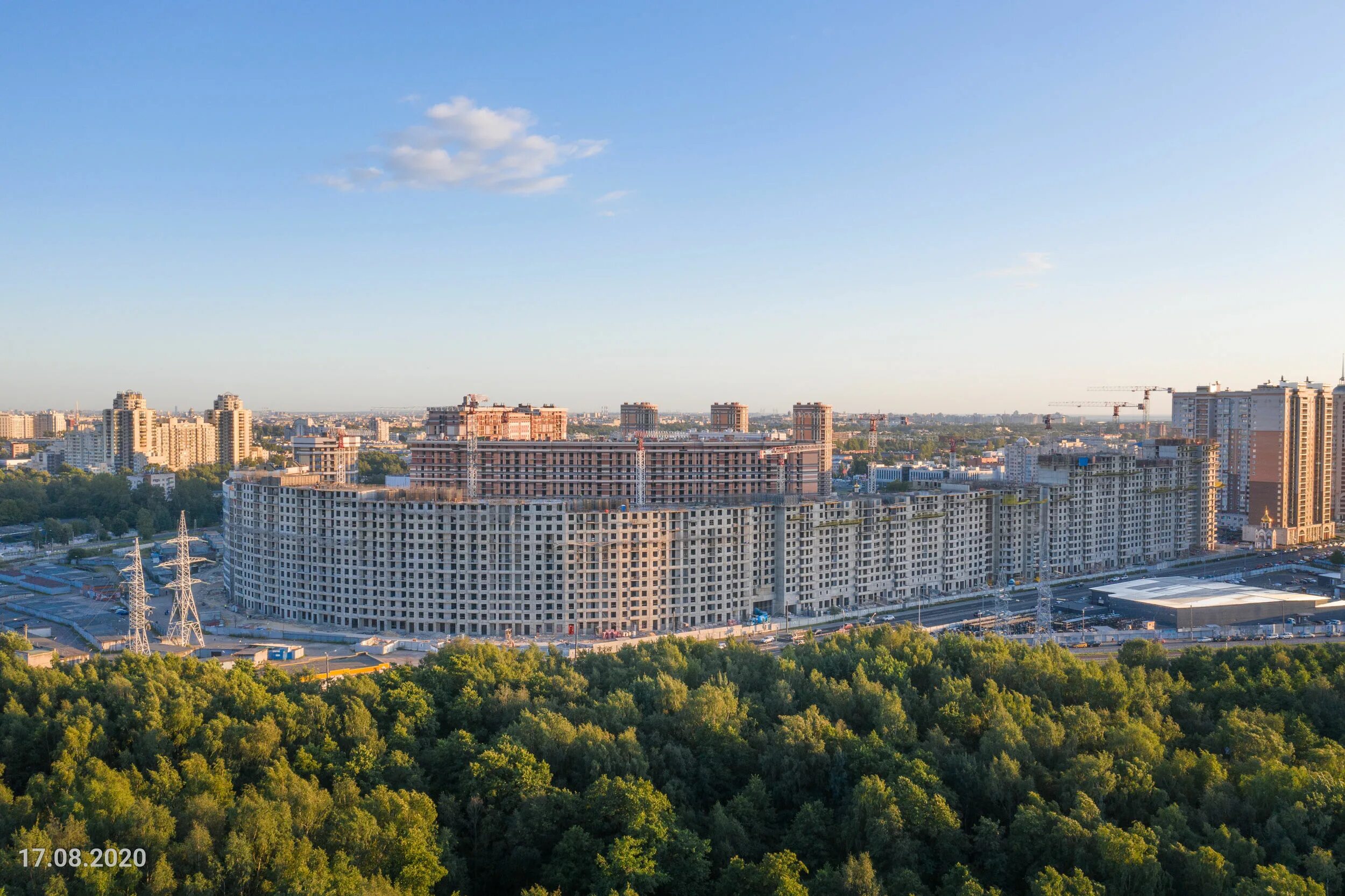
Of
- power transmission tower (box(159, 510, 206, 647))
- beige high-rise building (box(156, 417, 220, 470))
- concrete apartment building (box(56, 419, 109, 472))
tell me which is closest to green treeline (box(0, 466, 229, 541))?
beige high-rise building (box(156, 417, 220, 470))

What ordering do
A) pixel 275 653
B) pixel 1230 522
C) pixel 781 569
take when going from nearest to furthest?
1. pixel 275 653
2. pixel 781 569
3. pixel 1230 522


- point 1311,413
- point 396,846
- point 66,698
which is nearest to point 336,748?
point 396,846

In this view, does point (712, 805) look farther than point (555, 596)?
No

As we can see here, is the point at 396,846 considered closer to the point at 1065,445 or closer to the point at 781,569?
the point at 781,569

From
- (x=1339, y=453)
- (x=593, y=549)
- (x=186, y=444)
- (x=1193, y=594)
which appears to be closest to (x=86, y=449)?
(x=186, y=444)

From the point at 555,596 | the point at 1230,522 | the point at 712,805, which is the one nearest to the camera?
the point at 712,805

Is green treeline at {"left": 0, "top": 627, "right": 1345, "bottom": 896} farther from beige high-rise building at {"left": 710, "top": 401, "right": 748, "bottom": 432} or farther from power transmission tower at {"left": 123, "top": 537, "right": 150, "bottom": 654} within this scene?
beige high-rise building at {"left": 710, "top": 401, "right": 748, "bottom": 432}
